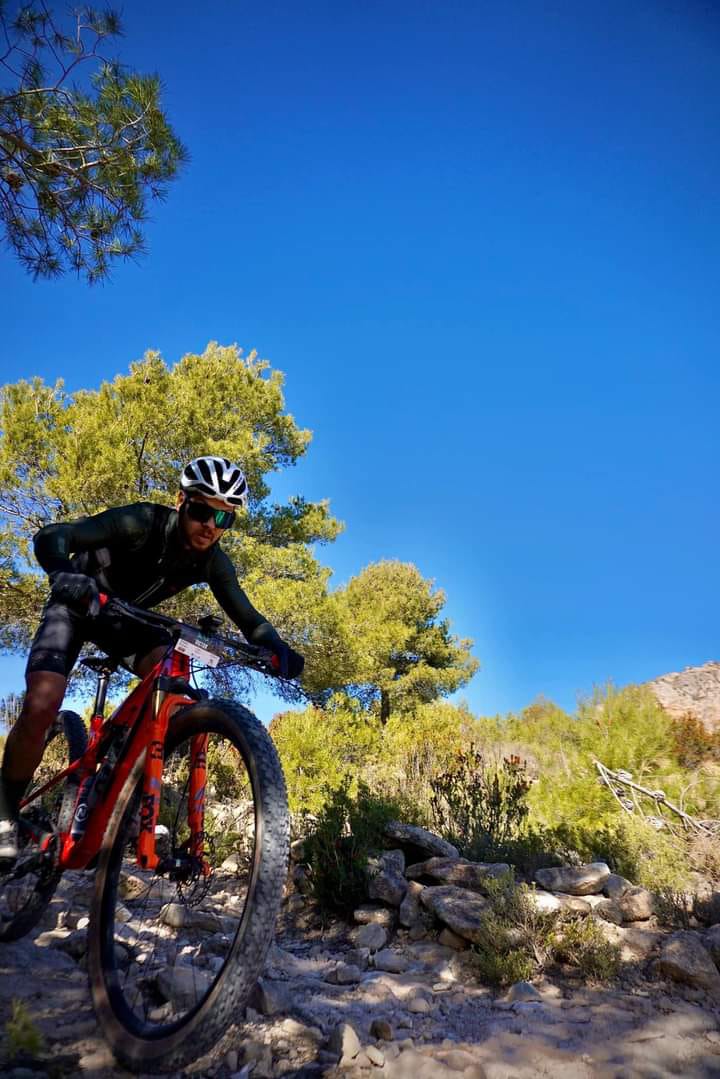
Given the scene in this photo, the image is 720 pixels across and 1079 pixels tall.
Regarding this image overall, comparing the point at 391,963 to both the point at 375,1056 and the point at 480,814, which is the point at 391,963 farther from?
the point at 480,814

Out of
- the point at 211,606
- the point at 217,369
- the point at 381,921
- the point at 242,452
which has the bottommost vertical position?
the point at 381,921

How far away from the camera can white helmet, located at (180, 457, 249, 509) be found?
2.90m

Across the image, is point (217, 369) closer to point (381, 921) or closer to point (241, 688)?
point (241, 688)

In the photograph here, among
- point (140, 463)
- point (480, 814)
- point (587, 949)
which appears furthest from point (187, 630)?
point (140, 463)

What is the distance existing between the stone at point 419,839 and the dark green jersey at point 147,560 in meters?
2.94

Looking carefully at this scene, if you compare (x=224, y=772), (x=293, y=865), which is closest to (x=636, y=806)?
(x=293, y=865)

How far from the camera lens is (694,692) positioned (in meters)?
18.1

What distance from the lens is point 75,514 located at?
10.9m

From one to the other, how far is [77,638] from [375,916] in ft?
9.86

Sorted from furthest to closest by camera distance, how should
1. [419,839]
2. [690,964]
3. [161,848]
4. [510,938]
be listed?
[419,839], [510,938], [690,964], [161,848]

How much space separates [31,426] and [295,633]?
5957 millimetres

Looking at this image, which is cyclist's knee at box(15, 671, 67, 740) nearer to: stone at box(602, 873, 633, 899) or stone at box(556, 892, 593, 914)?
stone at box(556, 892, 593, 914)

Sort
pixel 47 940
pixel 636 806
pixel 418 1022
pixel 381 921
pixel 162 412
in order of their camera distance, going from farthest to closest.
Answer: pixel 162 412, pixel 636 806, pixel 381 921, pixel 47 940, pixel 418 1022

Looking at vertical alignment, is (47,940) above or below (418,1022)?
above
